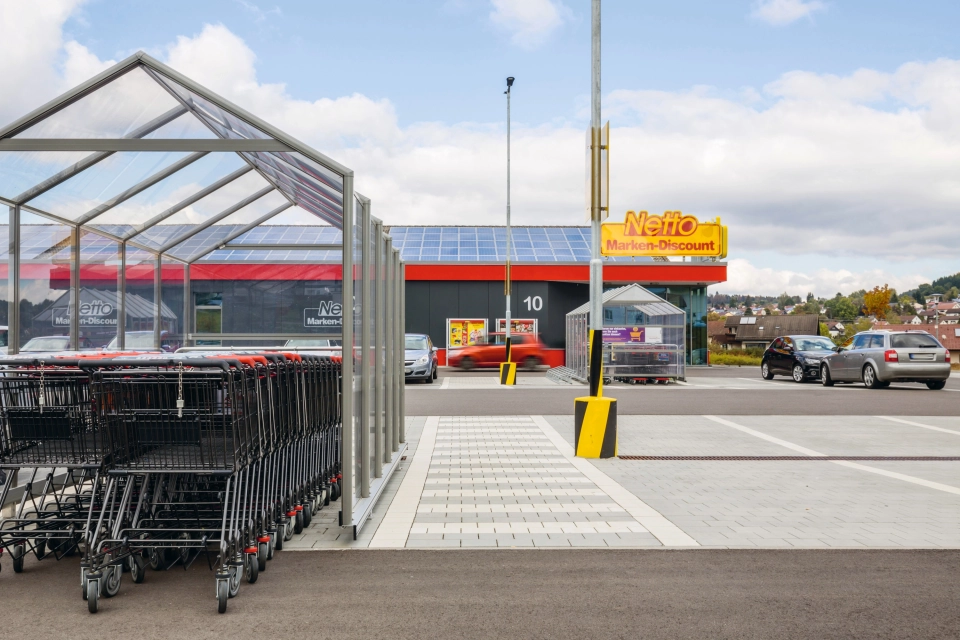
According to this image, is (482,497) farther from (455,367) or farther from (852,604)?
(455,367)

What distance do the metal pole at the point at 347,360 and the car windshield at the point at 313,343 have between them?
5.31 metres

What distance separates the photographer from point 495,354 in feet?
104

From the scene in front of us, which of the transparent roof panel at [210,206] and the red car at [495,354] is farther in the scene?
the red car at [495,354]

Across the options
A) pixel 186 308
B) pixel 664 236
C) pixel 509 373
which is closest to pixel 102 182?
pixel 186 308

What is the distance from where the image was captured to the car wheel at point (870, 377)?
22.1 metres

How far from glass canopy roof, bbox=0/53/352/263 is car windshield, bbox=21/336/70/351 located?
82 centimetres

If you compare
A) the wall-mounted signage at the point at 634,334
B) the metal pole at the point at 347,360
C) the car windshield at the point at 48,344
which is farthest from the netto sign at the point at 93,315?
the wall-mounted signage at the point at 634,334

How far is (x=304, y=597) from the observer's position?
466 centimetres

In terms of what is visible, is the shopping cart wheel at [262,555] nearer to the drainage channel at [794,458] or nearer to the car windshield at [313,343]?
the drainage channel at [794,458]

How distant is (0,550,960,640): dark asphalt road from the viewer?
4.15 meters

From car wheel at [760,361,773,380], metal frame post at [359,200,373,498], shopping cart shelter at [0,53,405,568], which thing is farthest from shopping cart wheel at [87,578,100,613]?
car wheel at [760,361,773,380]

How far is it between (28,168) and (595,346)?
6199 millimetres

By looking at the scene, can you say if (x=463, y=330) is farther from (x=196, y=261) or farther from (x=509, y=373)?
(x=196, y=261)

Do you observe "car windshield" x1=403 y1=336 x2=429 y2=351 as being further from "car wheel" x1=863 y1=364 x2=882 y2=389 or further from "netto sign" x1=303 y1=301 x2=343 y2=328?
"netto sign" x1=303 y1=301 x2=343 y2=328
